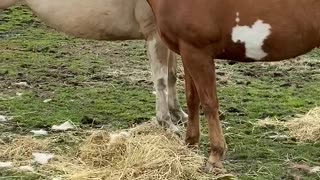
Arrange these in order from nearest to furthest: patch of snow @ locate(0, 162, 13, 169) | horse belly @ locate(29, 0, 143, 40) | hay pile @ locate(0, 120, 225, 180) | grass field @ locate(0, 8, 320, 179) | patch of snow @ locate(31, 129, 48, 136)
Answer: hay pile @ locate(0, 120, 225, 180) → patch of snow @ locate(0, 162, 13, 169) → grass field @ locate(0, 8, 320, 179) → patch of snow @ locate(31, 129, 48, 136) → horse belly @ locate(29, 0, 143, 40)

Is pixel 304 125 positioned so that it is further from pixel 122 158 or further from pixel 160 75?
pixel 122 158

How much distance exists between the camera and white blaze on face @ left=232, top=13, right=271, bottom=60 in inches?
195

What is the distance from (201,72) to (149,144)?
671 mm

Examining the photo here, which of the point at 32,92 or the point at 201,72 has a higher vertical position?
the point at 201,72

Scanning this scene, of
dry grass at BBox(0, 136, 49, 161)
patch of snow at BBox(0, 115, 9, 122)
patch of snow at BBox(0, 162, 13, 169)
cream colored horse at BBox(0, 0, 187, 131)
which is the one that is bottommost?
patch of snow at BBox(0, 115, 9, 122)

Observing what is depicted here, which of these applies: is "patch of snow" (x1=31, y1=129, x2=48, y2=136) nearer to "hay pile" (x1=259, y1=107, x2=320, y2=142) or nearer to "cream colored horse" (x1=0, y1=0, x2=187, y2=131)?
"cream colored horse" (x1=0, y1=0, x2=187, y2=131)

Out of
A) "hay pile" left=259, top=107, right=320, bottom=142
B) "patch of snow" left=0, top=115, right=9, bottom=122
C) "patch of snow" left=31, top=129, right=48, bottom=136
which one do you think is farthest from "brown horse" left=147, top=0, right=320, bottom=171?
"patch of snow" left=0, top=115, right=9, bottom=122

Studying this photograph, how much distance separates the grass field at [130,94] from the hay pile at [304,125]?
0.08 m

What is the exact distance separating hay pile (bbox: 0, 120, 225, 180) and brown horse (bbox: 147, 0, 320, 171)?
0.49 metres

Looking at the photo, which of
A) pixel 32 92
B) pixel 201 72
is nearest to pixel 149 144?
pixel 201 72

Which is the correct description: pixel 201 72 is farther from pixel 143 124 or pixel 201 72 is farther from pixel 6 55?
pixel 6 55

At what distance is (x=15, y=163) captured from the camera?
18.1 ft

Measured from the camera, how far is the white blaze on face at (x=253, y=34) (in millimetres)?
4949

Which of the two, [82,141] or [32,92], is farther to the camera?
[32,92]
